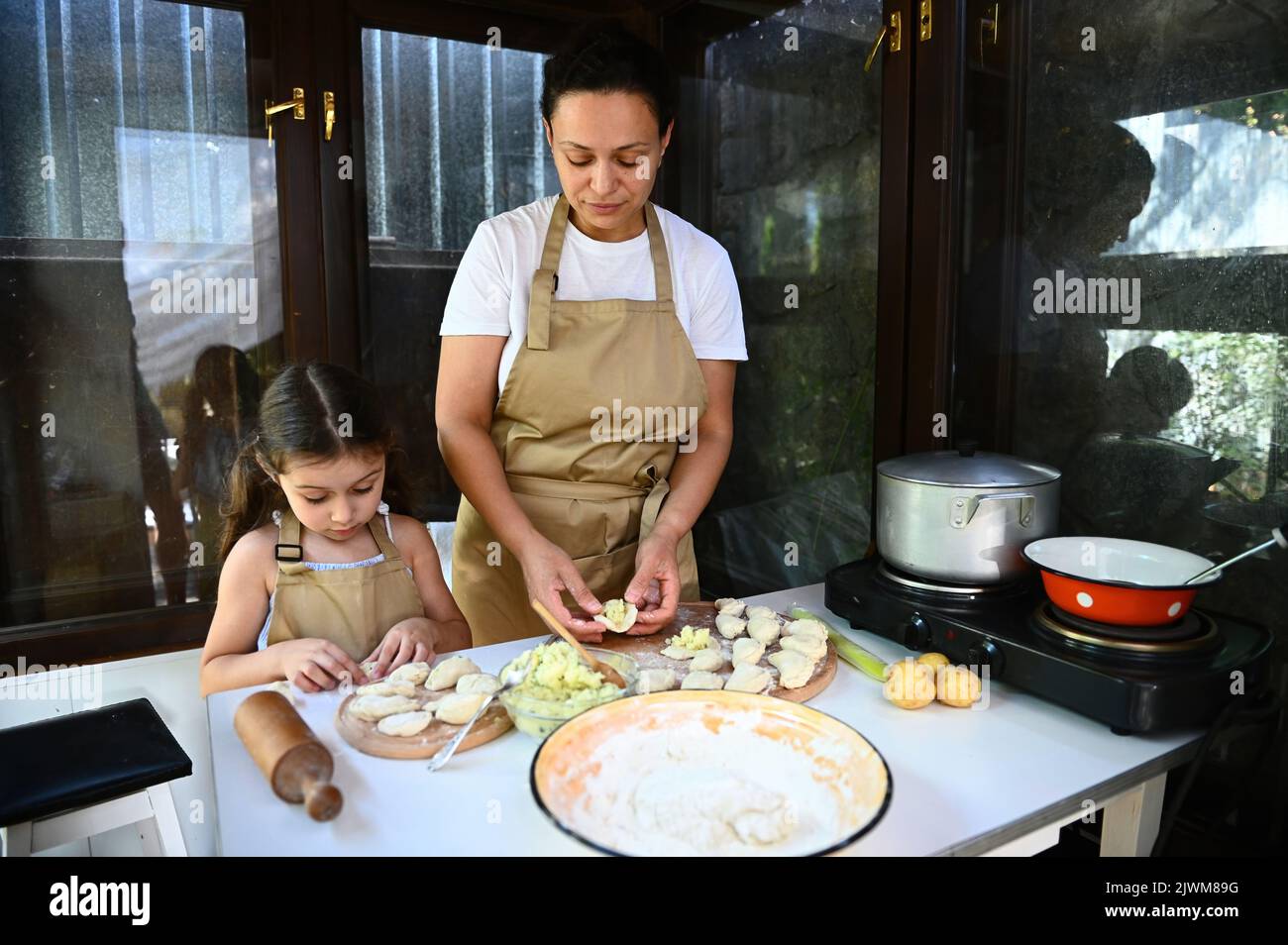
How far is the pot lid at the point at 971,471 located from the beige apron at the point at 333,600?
1.00m

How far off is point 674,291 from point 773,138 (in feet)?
3.35

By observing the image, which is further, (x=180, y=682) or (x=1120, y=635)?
(x=180, y=682)

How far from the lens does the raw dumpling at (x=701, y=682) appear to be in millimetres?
1373

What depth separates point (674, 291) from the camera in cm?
203

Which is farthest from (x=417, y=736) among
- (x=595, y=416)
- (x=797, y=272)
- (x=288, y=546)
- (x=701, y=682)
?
(x=797, y=272)

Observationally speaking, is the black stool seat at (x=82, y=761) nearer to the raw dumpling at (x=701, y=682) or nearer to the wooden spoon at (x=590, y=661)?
the wooden spoon at (x=590, y=661)

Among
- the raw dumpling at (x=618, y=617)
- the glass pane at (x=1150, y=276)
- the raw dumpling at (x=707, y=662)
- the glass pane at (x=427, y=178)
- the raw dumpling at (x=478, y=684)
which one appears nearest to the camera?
the raw dumpling at (x=478, y=684)

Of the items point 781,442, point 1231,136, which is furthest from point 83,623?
point 1231,136

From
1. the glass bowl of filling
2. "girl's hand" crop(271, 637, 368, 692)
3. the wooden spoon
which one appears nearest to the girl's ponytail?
"girl's hand" crop(271, 637, 368, 692)

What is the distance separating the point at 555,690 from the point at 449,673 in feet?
0.65

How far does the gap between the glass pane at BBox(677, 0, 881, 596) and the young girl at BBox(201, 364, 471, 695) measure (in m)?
1.19

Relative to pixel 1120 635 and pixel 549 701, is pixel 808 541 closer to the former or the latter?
pixel 1120 635

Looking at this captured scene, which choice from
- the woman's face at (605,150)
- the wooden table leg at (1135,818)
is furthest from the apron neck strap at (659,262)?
the wooden table leg at (1135,818)

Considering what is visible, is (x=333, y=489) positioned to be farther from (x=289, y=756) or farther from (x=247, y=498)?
(x=289, y=756)
